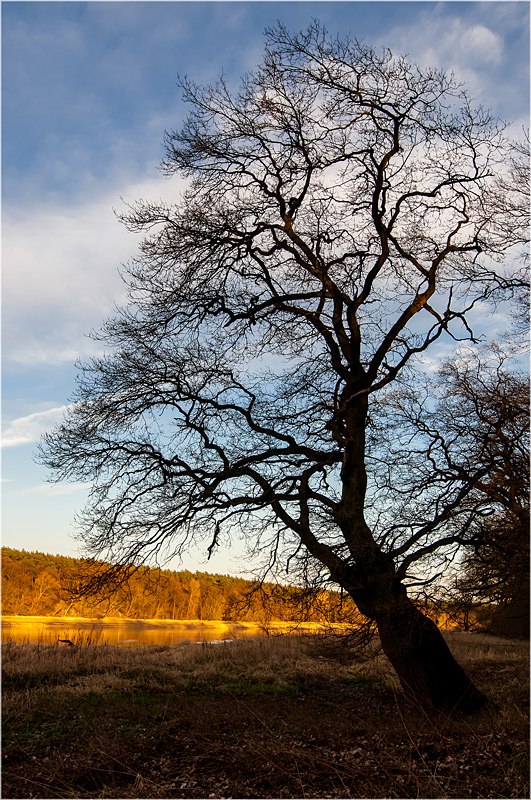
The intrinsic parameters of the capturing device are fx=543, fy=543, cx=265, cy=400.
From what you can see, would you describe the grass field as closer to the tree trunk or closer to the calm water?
the tree trunk

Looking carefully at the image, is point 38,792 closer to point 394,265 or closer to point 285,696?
point 285,696

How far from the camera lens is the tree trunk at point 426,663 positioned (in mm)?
8195

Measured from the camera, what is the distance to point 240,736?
7551mm

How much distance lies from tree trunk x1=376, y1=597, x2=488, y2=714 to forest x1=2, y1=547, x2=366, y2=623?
2.54ft

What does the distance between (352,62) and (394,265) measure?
364cm

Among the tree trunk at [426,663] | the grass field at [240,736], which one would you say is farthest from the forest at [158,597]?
the tree trunk at [426,663]

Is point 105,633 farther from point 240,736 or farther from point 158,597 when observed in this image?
point 240,736

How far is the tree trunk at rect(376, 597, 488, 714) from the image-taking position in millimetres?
8195

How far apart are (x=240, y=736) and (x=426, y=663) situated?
117 inches

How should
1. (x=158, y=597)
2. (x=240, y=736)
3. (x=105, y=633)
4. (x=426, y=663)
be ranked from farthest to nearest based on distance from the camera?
(x=158, y=597), (x=105, y=633), (x=426, y=663), (x=240, y=736)

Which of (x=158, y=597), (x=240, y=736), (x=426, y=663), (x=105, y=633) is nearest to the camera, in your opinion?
(x=240, y=736)

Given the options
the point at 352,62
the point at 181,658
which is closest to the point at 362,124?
the point at 352,62

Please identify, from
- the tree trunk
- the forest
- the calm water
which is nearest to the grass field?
the tree trunk

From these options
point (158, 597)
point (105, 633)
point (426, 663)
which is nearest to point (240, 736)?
point (426, 663)
